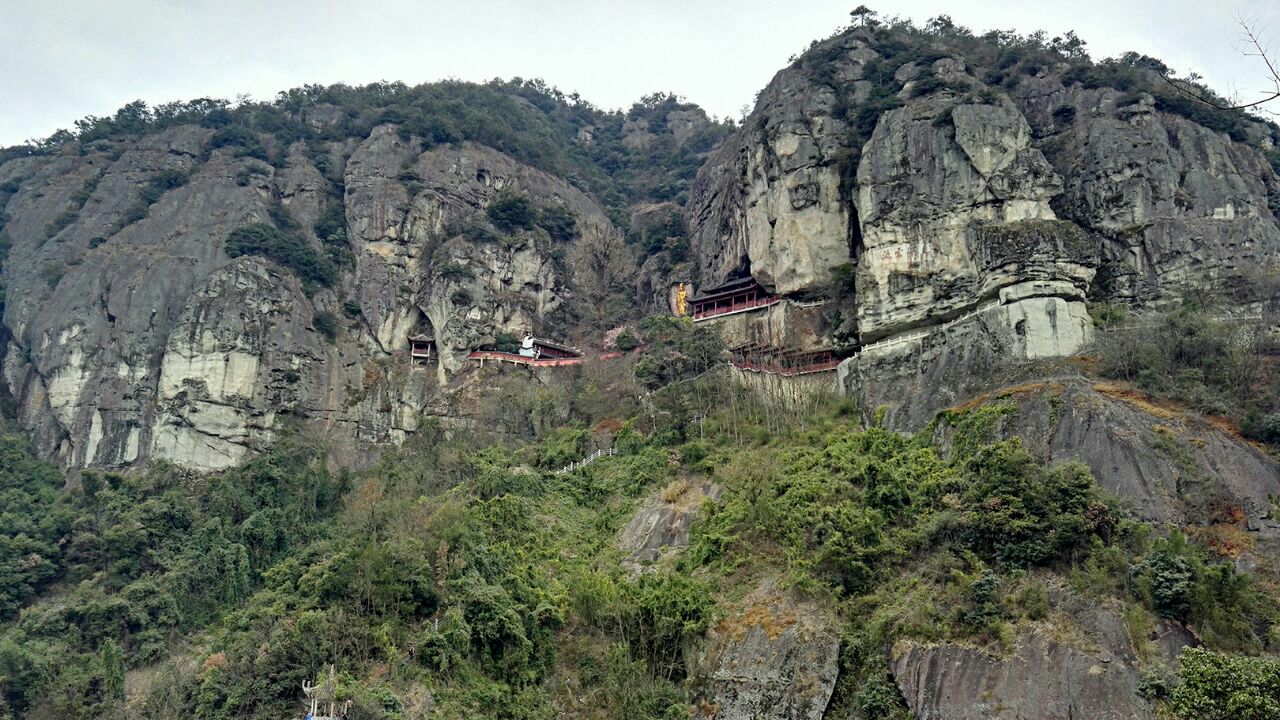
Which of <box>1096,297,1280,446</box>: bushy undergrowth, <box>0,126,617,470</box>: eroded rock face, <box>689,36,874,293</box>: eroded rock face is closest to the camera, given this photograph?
<box>1096,297,1280,446</box>: bushy undergrowth

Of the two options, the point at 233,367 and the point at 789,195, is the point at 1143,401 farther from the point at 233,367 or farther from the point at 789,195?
the point at 233,367

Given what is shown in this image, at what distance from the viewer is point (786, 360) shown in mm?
39500

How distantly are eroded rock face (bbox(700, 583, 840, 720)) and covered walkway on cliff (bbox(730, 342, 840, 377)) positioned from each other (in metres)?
14.2

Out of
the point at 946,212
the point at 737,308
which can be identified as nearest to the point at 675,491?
the point at 737,308

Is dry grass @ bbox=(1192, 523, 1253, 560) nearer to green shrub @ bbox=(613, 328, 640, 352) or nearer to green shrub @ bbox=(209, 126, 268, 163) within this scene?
green shrub @ bbox=(613, 328, 640, 352)

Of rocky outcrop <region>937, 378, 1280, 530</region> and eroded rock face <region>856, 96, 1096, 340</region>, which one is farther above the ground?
eroded rock face <region>856, 96, 1096, 340</region>

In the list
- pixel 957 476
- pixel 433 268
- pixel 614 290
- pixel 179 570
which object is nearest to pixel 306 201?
pixel 433 268

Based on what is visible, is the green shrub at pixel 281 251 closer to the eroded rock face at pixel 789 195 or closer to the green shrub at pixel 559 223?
the green shrub at pixel 559 223

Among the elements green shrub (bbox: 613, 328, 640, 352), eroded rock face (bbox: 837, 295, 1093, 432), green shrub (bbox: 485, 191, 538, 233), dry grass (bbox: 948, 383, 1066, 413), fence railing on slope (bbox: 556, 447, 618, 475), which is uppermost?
green shrub (bbox: 485, 191, 538, 233)

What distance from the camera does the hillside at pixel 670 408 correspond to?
22.7m

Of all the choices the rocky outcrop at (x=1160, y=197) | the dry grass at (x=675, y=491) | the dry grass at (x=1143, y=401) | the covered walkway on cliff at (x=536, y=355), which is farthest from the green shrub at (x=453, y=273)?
the dry grass at (x=1143, y=401)

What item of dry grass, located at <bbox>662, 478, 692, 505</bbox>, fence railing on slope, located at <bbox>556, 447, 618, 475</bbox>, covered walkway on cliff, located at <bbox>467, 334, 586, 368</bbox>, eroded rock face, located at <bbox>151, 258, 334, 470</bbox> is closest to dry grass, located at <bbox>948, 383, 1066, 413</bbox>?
dry grass, located at <bbox>662, 478, 692, 505</bbox>

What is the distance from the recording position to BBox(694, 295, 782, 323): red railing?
4250 centimetres

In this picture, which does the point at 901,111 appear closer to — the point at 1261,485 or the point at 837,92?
the point at 837,92
